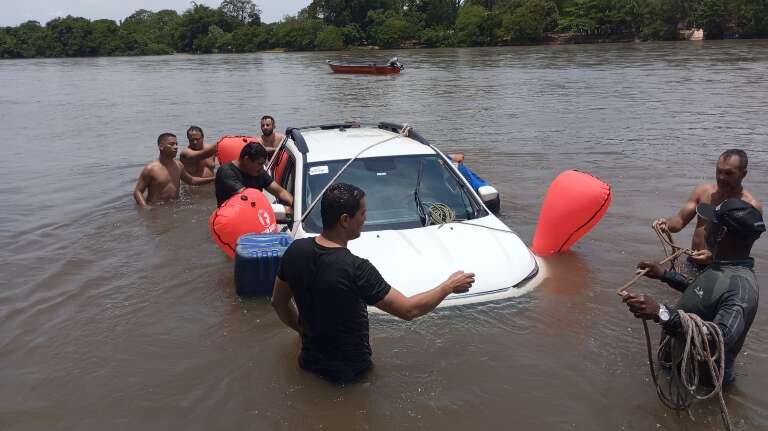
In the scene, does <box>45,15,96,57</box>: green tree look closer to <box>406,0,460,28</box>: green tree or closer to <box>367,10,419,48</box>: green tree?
<box>367,10,419,48</box>: green tree

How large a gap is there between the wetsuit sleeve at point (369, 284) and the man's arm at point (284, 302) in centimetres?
48

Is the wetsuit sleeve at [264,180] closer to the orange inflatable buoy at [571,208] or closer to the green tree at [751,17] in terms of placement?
the orange inflatable buoy at [571,208]

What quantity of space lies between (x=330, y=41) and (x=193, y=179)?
274ft

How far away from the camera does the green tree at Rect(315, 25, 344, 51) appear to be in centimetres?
9025

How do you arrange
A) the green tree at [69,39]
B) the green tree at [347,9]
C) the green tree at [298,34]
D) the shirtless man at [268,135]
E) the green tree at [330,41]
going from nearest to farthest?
the shirtless man at [268,135], the green tree at [330,41], the green tree at [298,34], the green tree at [347,9], the green tree at [69,39]

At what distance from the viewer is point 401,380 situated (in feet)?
14.8

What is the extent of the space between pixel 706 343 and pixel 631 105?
1917cm

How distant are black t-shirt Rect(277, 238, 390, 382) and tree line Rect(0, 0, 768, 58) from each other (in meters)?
69.3

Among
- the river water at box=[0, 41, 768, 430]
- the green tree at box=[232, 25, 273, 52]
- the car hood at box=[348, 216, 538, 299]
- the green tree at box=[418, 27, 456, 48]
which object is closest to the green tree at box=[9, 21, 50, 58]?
the green tree at box=[232, 25, 273, 52]

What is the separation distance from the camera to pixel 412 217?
5.73m

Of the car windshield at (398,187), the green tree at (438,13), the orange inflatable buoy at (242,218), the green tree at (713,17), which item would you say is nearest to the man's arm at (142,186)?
the orange inflatable buoy at (242,218)

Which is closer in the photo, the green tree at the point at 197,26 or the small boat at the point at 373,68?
the small boat at the point at 373,68

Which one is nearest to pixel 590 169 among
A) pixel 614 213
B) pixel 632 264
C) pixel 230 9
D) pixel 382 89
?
pixel 614 213

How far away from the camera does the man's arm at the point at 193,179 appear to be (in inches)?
392
